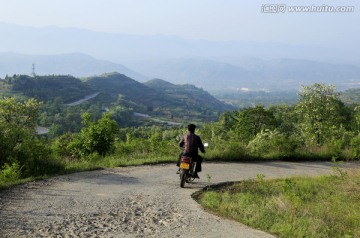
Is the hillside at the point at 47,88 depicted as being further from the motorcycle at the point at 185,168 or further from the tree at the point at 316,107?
the motorcycle at the point at 185,168

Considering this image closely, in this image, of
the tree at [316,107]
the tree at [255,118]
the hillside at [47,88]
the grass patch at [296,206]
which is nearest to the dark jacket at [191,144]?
the grass patch at [296,206]

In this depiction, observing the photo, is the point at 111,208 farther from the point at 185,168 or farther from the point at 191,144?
the point at 191,144

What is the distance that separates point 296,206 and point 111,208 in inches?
163

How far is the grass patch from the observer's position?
6742mm

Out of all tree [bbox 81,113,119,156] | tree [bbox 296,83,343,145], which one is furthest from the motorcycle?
tree [bbox 296,83,343,145]

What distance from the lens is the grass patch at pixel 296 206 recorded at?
6742 mm

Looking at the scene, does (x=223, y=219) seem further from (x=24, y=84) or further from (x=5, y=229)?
(x=24, y=84)

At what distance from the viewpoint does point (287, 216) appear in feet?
24.1

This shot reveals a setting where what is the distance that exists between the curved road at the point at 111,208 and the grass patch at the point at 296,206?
Answer: 0.42 meters

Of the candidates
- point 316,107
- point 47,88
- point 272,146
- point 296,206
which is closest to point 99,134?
point 272,146

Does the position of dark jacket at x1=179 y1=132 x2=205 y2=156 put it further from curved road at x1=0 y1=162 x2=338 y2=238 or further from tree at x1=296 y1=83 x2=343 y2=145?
tree at x1=296 y1=83 x2=343 y2=145

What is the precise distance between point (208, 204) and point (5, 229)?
14.3ft

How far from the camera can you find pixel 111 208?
313 inches

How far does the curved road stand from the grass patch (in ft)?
1.38
